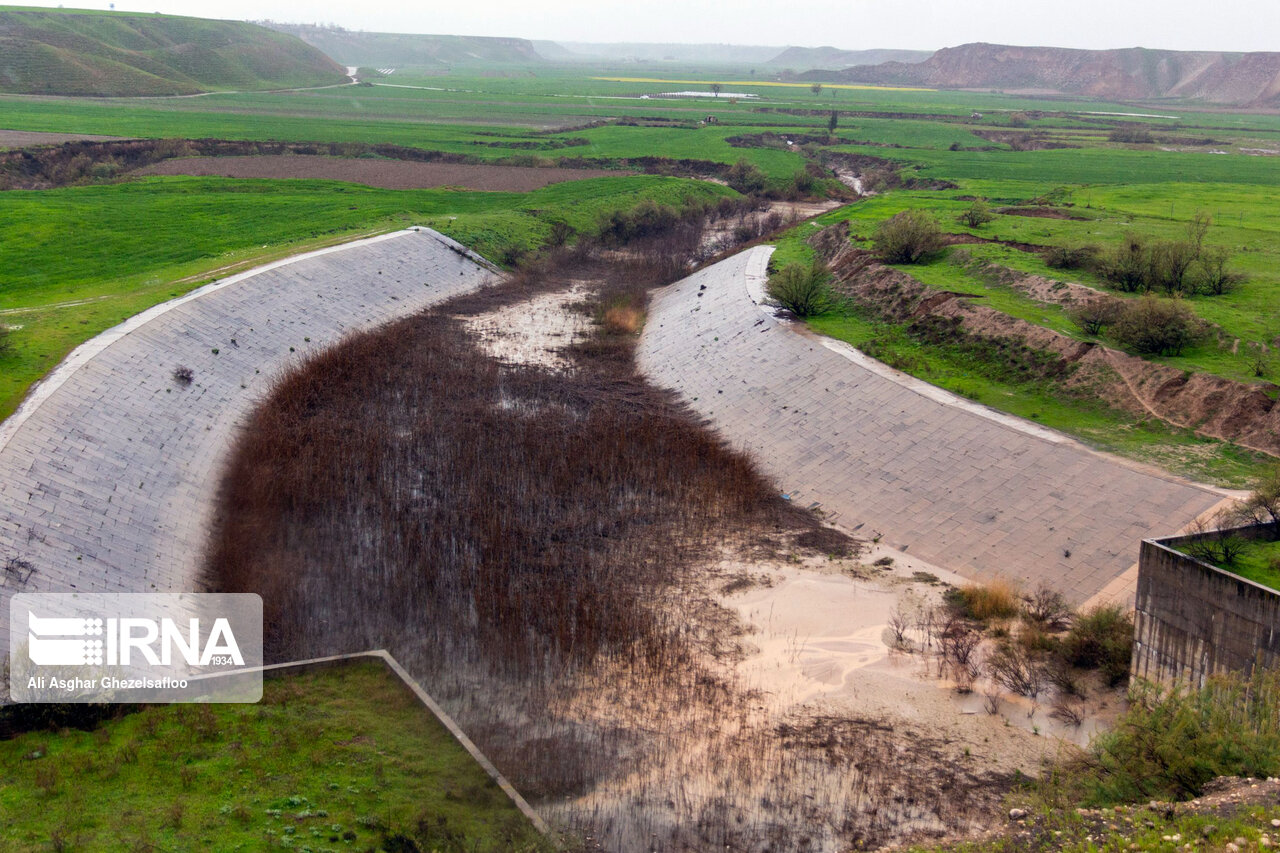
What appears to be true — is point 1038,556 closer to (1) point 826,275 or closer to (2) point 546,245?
(1) point 826,275

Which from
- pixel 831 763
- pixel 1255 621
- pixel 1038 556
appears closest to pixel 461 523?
pixel 831 763

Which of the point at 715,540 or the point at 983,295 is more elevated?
the point at 983,295

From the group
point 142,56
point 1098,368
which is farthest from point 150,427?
point 142,56

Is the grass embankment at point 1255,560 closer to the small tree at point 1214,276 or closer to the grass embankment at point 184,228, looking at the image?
the small tree at point 1214,276

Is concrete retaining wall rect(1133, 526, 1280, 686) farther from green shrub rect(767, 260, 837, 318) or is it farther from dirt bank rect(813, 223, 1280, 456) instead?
green shrub rect(767, 260, 837, 318)

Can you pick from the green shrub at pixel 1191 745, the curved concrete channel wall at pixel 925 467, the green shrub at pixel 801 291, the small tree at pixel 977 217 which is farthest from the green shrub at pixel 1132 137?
the green shrub at pixel 1191 745

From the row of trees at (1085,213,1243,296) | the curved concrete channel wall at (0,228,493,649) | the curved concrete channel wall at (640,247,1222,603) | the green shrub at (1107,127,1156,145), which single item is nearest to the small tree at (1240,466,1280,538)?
the curved concrete channel wall at (640,247,1222,603)
